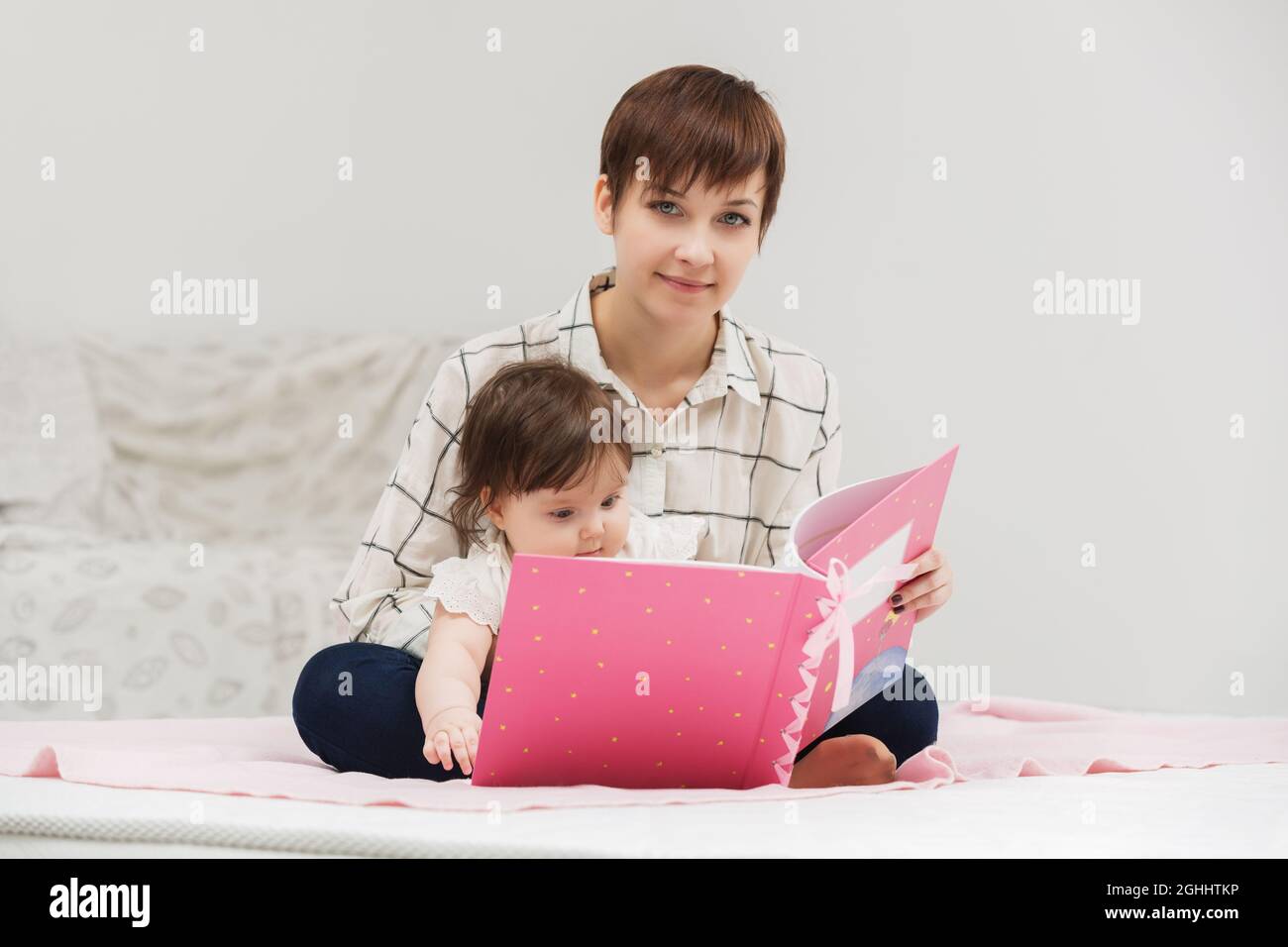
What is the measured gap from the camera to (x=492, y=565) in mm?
1245

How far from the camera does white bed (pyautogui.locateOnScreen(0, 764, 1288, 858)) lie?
85 centimetres

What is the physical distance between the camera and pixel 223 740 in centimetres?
144

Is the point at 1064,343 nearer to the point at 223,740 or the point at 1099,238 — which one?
the point at 1099,238

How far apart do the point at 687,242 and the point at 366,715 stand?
1.86 ft

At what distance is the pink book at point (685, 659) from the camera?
3.21 ft

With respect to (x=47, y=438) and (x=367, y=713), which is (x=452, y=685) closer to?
(x=367, y=713)

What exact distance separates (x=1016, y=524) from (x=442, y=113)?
1.37m

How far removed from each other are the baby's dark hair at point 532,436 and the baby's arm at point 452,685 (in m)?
0.12

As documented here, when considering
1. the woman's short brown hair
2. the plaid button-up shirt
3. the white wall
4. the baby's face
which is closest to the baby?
the baby's face

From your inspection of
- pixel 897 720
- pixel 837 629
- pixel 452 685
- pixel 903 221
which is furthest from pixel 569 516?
pixel 903 221

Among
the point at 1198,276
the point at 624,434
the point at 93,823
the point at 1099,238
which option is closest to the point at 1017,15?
the point at 1099,238

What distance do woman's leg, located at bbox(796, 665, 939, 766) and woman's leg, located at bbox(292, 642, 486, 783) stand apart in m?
0.39

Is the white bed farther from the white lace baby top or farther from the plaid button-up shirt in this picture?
the plaid button-up shirt

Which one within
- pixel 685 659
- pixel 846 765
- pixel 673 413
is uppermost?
pixel 673 413
